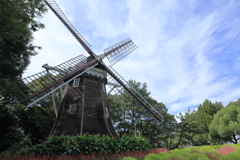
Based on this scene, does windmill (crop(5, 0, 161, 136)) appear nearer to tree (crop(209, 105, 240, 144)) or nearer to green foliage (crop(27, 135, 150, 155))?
green foliage (crop(27, 135, 150, 155))

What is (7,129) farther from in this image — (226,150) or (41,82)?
(226,150)

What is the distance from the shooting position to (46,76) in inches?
498

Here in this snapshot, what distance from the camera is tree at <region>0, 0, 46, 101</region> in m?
7.02

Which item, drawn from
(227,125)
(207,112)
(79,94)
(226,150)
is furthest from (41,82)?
(207,112)

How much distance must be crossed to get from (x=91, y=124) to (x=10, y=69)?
720 cm

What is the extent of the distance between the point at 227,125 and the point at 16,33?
3916 cm

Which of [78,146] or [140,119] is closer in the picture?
[78,146]

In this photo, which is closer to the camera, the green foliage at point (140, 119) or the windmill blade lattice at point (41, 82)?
the windmill blade lattice at point (41, 82)

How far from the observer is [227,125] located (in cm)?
3077

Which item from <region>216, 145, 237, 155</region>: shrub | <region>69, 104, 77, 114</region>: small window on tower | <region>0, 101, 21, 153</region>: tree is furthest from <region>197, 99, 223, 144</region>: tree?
<region>0, 101, 21, 153</region>: tree

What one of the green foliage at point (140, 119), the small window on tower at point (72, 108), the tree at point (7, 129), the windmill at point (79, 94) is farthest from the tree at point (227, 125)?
the tree at point (7, 129)

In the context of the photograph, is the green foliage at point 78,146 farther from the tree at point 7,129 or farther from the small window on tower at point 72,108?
the tree at point 7,129

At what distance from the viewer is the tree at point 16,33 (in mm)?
7023

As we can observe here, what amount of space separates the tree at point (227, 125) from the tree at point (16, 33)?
36975 millimetres
